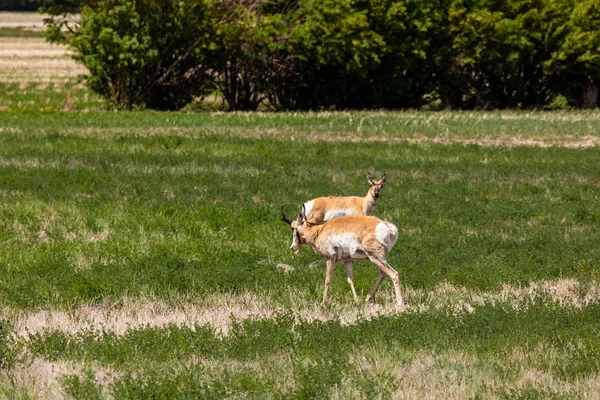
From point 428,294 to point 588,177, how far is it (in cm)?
1507

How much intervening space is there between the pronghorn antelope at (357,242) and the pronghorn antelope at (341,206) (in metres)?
5.29

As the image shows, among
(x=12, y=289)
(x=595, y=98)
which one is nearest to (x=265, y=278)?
(x=12, y=289)

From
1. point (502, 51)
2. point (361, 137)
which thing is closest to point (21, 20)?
Answer: point (502, 51)

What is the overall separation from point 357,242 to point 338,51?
147ft

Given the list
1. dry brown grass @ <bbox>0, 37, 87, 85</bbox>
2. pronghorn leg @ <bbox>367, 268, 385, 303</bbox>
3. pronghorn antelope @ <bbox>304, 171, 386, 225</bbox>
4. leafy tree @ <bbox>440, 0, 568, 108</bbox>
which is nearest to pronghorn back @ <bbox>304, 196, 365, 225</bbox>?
pronghorn antelope @ <bbox>304, 171, 386, 225</bbox>

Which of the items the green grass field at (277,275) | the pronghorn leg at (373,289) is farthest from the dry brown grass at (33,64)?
the pronghorn leg at (373,289)

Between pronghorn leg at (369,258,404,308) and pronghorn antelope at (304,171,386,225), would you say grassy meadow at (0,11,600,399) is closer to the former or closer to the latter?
pronghorn leg at (369,258,404,308)

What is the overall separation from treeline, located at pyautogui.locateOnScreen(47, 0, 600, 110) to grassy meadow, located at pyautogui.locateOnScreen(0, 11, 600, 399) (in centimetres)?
2063

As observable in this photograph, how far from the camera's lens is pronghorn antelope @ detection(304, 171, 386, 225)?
19219 millimetres

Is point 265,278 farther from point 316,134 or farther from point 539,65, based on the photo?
point 539,65

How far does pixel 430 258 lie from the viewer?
16562mm

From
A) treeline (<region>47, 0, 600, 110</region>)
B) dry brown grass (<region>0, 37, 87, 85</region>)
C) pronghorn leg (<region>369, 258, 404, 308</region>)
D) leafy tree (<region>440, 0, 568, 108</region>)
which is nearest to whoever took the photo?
pronghorn leg (<region>369, 258, 404, 308</region>)

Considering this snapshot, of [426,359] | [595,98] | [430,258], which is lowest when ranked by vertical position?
[595,98]

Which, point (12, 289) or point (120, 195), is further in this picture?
point (120, 195)
